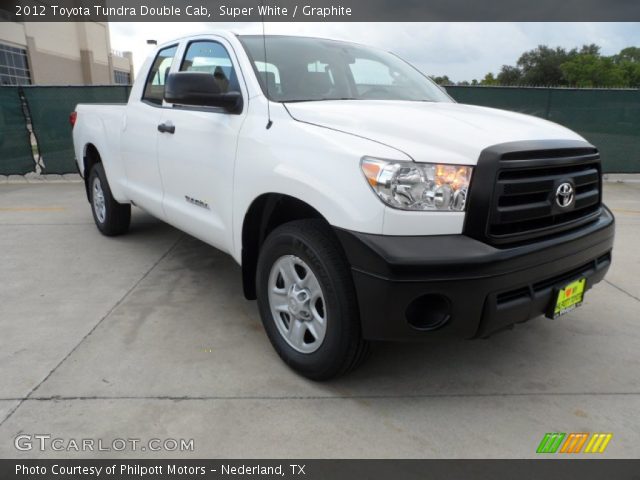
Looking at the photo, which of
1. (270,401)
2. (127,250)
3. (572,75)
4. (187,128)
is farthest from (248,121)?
(572,75)

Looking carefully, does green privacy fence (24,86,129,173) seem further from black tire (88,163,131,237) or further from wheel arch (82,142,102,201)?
black tire (88,163,131,237)

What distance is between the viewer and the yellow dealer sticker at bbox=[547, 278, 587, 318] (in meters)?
2.51

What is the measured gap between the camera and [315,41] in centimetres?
371

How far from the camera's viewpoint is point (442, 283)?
2.16m

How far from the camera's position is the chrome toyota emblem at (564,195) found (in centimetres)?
247

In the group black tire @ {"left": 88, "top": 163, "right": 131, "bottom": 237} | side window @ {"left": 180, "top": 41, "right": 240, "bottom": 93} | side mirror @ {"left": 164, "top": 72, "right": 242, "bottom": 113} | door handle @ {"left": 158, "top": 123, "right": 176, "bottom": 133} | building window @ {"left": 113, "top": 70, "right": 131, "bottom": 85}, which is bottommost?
black tire @ {"left": 88, "top": 163, "right": 131, "bottom": 237}

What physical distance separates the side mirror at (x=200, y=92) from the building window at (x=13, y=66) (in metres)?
37.8

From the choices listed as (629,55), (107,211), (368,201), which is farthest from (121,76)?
(629,55)

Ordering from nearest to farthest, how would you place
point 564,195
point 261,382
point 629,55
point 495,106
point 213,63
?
point 564,195, point 261,382, point 213,63, point 495,106, point 629,55

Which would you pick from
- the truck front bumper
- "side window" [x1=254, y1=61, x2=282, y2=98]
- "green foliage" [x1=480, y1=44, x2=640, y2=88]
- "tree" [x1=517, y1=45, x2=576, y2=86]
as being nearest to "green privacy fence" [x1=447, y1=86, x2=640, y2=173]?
"side window" [x1=254, y1=61, x2=282, y2=98]

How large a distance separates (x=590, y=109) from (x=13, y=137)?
434 inches

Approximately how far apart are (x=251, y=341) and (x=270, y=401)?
682mm

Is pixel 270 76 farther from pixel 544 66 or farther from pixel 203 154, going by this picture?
pixel 544 66
